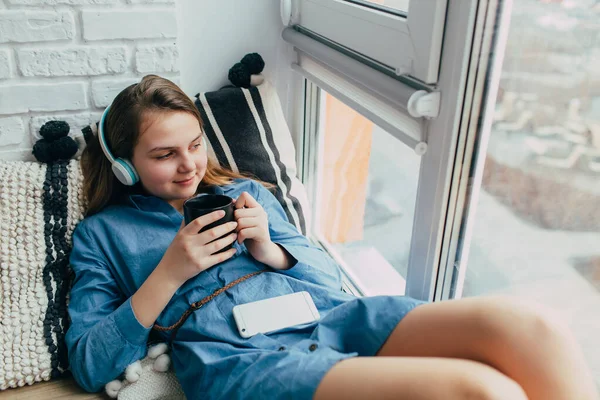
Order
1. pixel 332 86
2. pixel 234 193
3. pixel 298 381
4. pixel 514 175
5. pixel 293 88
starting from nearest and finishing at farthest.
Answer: pixel 298 381
pixel 514 175
pixel 234 193
pixel 332 86
pixel 293 88

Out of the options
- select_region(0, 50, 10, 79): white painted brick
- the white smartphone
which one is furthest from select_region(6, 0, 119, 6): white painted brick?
the white smartphone

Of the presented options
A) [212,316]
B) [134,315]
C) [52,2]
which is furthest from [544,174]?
[52,2]

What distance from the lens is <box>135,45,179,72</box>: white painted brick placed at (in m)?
1.38

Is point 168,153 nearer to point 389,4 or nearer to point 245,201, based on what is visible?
point 245,201

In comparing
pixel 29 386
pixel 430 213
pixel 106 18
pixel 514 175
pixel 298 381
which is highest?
pixel 106 18

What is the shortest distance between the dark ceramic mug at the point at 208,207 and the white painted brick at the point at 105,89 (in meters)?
0.50

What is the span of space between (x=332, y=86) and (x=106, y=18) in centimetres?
56

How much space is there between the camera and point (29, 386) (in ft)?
3.54

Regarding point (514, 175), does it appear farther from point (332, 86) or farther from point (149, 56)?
point (149, 56)

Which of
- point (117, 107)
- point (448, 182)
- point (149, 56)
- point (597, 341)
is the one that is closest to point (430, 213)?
point (448, 182)

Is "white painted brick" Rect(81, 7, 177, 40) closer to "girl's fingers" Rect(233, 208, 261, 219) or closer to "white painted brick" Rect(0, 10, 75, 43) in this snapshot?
"white painted brick" Rect(0, 10, 75, 43)

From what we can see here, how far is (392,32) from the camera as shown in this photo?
42.3 inches

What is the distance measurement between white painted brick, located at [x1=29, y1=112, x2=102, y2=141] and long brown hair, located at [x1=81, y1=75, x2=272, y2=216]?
0.13 meters

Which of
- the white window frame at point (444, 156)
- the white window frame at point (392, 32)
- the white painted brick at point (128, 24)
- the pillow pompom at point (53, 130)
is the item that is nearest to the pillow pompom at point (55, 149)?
the pillow pompom at point (53, 130)
